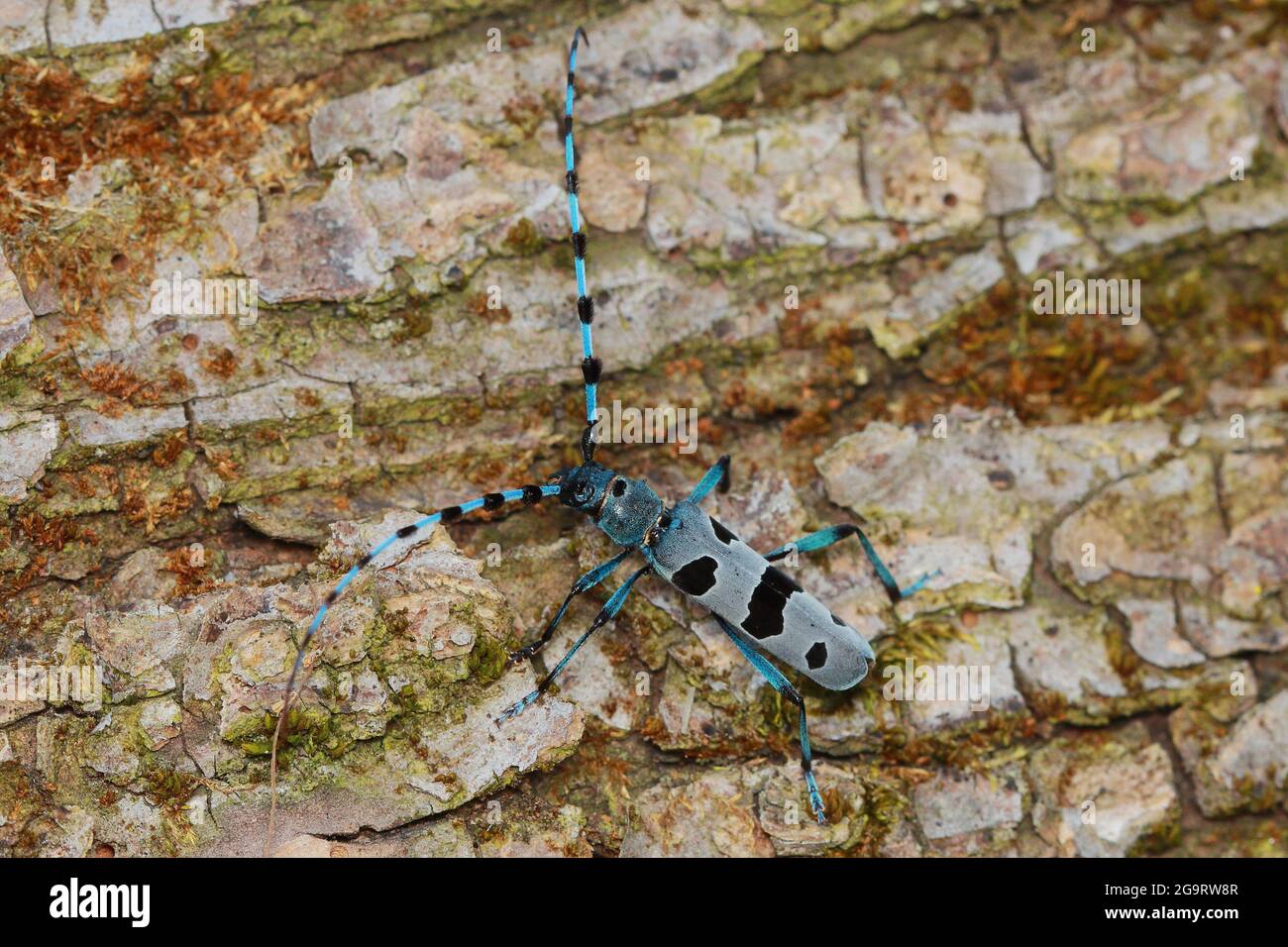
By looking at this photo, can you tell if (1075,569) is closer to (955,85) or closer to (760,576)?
(760,576)

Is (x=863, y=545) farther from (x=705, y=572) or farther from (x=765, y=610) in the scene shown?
(x=705, y=572)
